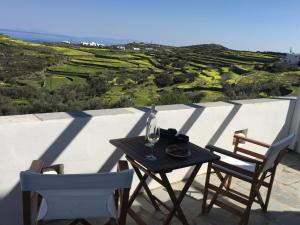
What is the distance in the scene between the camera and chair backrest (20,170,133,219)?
1700mm

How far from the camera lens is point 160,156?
254cm

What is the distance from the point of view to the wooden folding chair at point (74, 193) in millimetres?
1703

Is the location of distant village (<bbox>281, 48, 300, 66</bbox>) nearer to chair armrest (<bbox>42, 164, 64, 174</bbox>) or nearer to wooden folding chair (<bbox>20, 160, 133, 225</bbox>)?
chair armrest (<bbox>42, 164, 64, 174</bbox>)

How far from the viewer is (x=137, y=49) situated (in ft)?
108

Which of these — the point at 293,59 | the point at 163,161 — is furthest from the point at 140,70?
the point at 163,161

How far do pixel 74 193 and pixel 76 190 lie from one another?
0.23ft

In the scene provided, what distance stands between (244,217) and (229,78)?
19199 millimetres

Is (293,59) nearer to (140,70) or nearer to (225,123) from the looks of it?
(140,70)

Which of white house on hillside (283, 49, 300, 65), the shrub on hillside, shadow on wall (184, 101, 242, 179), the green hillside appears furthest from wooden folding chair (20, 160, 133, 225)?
white house on hillside (283, 49, 300, 65)

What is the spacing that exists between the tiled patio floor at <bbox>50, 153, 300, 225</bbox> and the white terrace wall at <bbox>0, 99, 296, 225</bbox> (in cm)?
37

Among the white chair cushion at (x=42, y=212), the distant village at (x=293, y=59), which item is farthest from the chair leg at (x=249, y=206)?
the distant village at (x=293, y=59)

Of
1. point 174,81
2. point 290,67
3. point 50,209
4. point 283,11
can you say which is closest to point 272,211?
point 50,209

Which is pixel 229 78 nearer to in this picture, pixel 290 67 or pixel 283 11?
pixel 290 67

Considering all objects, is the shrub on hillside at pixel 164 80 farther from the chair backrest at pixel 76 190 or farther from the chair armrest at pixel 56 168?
the chair backrest at pixel 76 190
